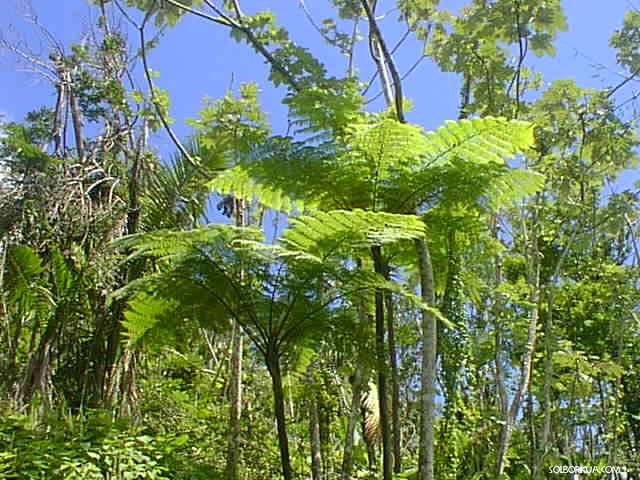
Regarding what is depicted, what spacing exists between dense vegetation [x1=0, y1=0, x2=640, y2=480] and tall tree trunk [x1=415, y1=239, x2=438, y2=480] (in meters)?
0.01

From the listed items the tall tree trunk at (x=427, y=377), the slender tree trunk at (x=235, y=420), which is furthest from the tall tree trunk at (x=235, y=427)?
the tall tree trunk at (x=427, y=377)

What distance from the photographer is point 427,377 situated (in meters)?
2.88

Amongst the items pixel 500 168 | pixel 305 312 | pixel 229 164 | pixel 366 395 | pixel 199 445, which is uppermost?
pixel 229 164

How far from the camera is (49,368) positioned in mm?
4078

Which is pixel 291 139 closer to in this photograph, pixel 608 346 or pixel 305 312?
pixel 305 312

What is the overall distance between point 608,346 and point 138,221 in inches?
170

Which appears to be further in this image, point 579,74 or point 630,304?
point 579,74

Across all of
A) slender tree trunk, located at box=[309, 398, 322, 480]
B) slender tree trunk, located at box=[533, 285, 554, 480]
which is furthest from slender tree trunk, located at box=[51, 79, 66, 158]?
slender tree trunk, located at box=[533, 285, 554, 480]

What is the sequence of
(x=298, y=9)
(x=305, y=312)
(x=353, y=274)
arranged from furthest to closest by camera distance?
(x=298, y=9), (x=305, y=312), (x=353, y=274)

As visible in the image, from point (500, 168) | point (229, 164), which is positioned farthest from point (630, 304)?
point (229, 164)

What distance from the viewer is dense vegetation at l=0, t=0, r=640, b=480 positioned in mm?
3027

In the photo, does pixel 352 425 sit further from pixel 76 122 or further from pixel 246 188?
pixel 76 122

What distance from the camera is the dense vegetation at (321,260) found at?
3027 mm

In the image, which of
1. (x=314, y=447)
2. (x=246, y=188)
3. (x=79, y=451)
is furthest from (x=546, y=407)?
(x=79, y=451)
